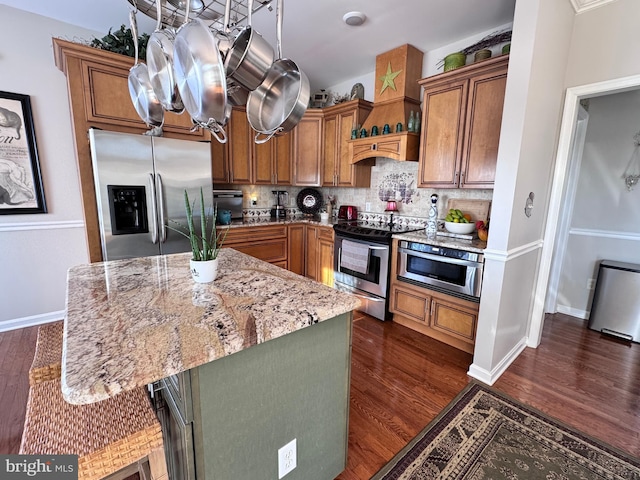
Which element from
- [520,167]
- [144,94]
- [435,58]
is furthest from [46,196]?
[435,58]

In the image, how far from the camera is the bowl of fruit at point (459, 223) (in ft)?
8.79

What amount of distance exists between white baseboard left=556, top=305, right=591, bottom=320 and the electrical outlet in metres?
3.61

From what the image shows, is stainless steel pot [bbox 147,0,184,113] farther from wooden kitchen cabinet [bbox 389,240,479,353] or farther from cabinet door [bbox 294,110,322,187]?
cabinet door [bbox 294,110,322,187]

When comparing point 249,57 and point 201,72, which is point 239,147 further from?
point 201,72

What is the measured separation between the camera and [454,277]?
97.3 inches

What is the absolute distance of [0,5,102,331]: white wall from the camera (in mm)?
2596

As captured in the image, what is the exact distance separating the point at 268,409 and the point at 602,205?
3.90 m

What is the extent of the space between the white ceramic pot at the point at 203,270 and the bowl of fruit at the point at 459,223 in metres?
2.22

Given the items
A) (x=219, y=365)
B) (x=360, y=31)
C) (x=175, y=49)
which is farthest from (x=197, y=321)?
(x=360, y=31)

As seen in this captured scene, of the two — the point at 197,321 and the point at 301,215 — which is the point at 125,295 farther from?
the point at 301,215

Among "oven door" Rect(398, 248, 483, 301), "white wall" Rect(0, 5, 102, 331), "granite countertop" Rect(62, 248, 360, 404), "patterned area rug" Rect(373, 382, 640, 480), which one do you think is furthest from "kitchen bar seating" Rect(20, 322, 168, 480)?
"white wall" Rect(0, 5, 102, 331)

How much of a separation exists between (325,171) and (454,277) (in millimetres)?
2197

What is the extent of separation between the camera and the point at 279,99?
1340 mm

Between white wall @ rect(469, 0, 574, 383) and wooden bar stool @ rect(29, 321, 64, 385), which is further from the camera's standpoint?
white wall @ rect(469, 0, 574, 383)
